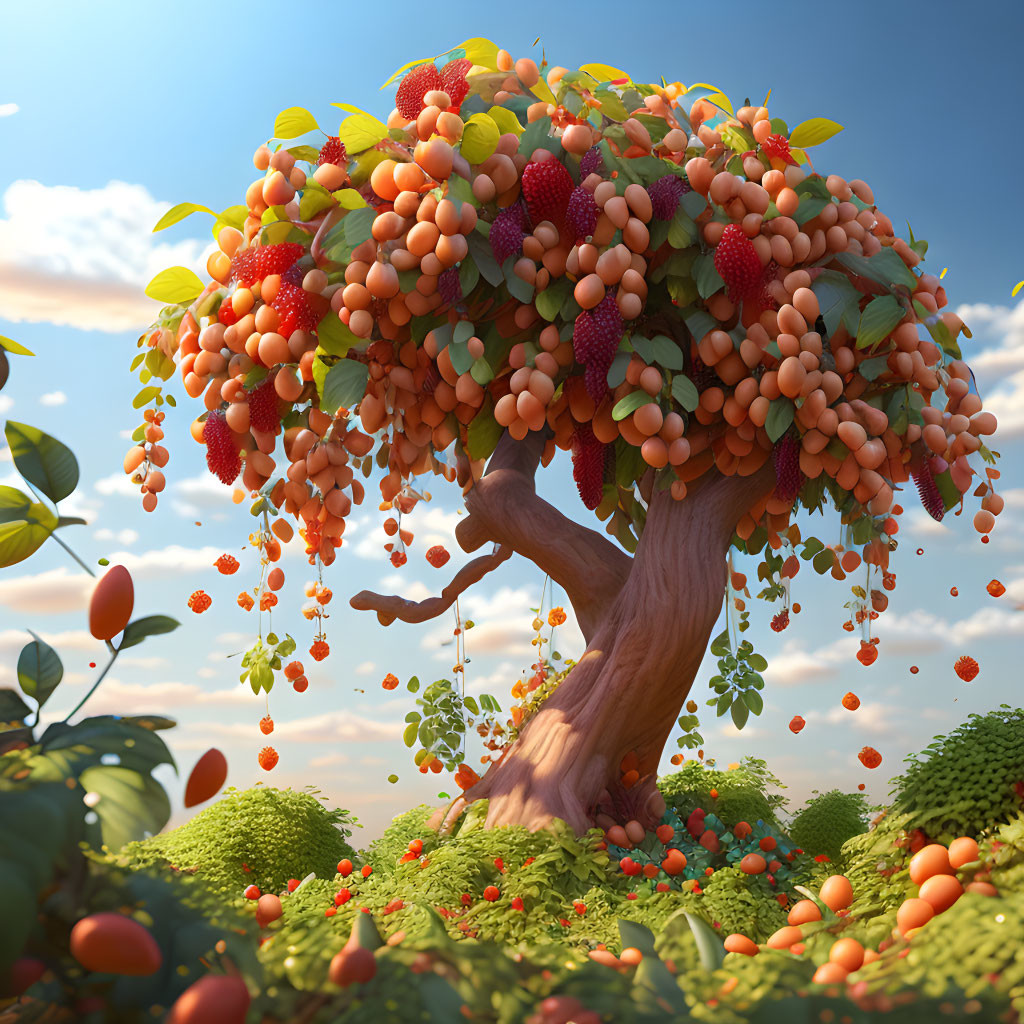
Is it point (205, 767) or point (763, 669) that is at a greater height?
point (763, 669)

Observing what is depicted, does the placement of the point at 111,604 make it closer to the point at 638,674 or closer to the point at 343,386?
the point at 343,386

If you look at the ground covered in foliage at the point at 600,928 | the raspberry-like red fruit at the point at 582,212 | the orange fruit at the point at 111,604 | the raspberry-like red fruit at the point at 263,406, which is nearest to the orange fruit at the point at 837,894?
the ground covered in foliage at the point at 600,928

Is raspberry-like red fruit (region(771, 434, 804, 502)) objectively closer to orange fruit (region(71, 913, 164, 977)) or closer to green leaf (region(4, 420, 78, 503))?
green leaf (region(4, 420, 78, 503))

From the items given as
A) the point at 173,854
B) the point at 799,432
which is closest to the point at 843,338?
the point at 799,432

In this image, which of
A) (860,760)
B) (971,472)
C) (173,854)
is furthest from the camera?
(860,760)

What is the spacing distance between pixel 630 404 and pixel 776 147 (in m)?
1.07

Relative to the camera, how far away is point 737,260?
266 cm

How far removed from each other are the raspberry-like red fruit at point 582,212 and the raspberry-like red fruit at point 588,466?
657 mm

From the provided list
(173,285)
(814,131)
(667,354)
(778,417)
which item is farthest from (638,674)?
(173,285)

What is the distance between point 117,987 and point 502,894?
6.18 feet

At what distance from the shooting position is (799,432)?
286 cm

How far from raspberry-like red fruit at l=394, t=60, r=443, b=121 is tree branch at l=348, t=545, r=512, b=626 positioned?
5.74ft

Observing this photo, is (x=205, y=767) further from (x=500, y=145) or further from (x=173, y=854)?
(x=173, y=854)

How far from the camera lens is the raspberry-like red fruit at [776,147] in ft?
9.65
